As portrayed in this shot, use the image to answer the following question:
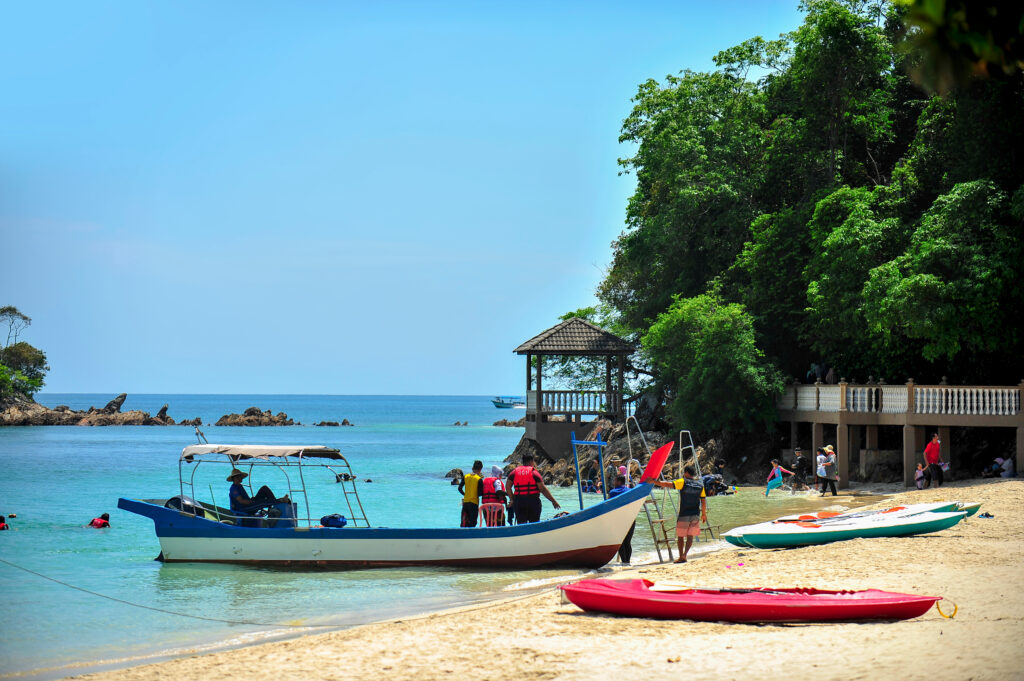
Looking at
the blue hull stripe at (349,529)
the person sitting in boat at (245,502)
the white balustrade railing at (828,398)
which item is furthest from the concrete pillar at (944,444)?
the person sitting in boat at (245,502)

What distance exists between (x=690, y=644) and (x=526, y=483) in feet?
23.1

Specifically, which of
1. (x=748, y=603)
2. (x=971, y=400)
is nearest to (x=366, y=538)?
(x=748, y=603)

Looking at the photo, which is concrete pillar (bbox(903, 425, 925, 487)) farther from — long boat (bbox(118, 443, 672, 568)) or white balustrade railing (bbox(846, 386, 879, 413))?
long boat (bbox(118, 443, 672, 568))

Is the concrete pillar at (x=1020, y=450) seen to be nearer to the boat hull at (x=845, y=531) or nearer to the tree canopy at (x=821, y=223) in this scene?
the tree canopy at (x=821, y=223)

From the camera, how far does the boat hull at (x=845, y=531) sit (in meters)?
16.7

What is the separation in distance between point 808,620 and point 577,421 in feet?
89.1

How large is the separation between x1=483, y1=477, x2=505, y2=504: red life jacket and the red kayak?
5484 millimetres

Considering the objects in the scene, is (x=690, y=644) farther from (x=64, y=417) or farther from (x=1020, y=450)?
(x=64, y=417)

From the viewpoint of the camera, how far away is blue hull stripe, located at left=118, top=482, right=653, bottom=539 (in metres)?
15.5

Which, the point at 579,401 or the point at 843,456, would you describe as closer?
the point at 843,456

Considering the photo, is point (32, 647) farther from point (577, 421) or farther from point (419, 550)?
point (577, 421)

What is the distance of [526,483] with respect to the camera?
16062 millimetres

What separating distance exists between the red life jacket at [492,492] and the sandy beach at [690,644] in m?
3.17

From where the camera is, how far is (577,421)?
3694 centimetres
